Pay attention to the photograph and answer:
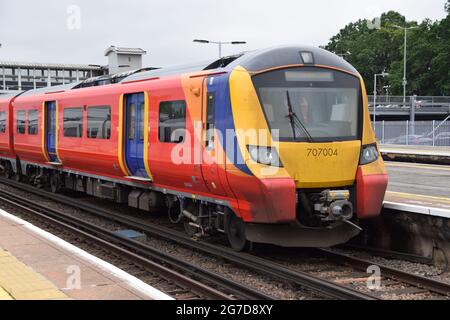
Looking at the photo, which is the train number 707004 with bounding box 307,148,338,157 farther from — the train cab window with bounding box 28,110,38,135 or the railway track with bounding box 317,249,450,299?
the train cab window with bounding box 28,110,38,135

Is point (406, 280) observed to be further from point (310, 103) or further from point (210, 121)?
point (210, 121)

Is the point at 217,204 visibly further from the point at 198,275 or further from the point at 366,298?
the point at 366,298

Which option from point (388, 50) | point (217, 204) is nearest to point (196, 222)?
point (217, 204)

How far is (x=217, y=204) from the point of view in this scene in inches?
359

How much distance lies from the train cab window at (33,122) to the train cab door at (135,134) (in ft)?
20.7

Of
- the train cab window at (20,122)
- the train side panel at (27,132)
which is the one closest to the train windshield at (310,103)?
the train side panel at (27,132)

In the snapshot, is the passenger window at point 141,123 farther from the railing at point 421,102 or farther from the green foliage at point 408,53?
the green foliage at point 408,53

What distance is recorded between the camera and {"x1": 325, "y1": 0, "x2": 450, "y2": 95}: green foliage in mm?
80125

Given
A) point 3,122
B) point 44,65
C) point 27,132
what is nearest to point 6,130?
point 3,122

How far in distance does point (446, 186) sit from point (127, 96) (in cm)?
825

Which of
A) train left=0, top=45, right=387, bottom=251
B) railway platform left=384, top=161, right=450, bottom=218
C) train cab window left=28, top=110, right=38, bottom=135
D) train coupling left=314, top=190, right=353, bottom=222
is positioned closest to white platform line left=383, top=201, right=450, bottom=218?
railway platform left=384, top=161, right=450, bottom=218

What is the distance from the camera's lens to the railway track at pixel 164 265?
7.13 metres

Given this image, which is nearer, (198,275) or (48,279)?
(48,279)

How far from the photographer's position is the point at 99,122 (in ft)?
41.5
